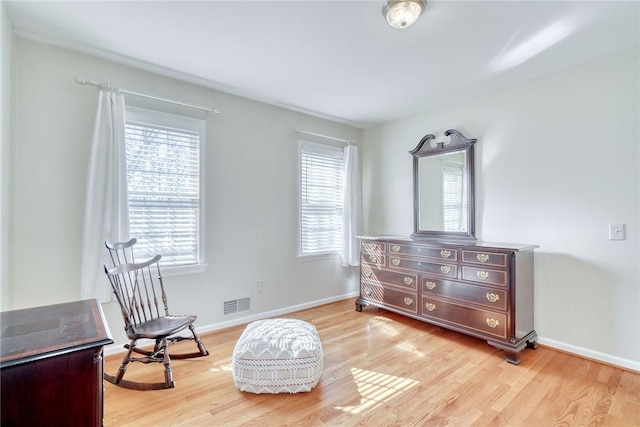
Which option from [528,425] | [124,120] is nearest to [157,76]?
[124,120]

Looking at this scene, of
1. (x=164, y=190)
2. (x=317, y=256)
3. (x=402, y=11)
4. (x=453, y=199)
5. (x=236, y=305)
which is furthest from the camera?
(x=317, y=256)

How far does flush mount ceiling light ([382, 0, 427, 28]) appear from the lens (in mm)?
1782

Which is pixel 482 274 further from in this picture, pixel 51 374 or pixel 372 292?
pixel 51 374

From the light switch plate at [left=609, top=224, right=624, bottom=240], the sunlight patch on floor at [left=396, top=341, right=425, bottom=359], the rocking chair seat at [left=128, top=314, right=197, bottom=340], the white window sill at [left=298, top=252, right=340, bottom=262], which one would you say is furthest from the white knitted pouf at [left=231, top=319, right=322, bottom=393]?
the light switch plate at [left=609, top=224, right=624, bottom=240]

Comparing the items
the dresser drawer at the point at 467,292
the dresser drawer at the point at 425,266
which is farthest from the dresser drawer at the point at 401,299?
the dresser drawer at the point at 425,266

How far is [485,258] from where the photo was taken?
8.48ft

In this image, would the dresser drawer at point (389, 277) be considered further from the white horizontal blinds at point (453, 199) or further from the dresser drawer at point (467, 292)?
the white horizontal blinds at point (453, 199)

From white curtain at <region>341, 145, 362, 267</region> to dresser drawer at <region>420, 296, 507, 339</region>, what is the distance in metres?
1.26

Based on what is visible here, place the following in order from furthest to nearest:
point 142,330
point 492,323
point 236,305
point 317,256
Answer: point 317,256, point 236,305, point 492,323, point 142,330

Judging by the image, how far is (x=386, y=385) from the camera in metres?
2.07

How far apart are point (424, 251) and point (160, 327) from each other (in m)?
2.42

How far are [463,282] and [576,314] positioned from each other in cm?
91

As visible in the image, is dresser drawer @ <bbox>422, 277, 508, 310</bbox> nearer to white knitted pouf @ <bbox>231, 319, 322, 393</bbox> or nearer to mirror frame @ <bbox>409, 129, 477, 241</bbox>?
mirror frame @ <bbox>409, 129, 477, 241</bbox>

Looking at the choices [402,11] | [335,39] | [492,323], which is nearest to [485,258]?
[492,323]
